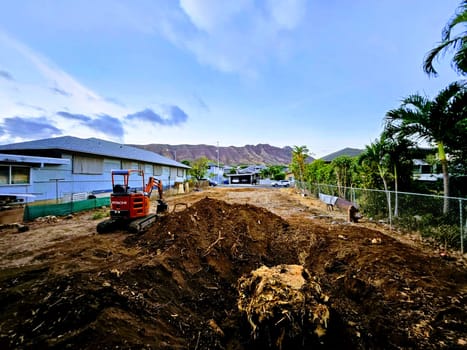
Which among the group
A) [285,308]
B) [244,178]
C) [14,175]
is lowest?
[285,308]

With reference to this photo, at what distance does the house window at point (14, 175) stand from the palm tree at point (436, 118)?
709 inches

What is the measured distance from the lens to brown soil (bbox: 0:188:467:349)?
2.68m

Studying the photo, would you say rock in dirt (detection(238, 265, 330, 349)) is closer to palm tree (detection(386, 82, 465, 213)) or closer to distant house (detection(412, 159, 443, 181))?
palm tree (detection(386, 82, 465, 213))

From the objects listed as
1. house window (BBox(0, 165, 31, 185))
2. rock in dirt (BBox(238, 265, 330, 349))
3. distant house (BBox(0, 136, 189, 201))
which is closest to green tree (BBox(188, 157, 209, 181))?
distant house (BBox(0, 136, 189, 201))

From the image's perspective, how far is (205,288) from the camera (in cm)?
428

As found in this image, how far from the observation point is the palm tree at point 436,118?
7172 mm

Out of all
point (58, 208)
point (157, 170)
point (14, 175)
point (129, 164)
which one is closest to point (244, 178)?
point (157, 170)

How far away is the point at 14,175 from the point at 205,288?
44.3 feet

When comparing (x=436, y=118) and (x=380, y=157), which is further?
(x=380, y=157)

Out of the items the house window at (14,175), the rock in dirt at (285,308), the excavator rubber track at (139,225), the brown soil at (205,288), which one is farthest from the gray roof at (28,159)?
the rock in dirt at (285,308)

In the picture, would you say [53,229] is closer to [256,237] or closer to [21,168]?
[21,168]

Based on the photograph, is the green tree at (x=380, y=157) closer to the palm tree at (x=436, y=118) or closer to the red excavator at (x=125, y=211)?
the palm tree at (x=436, y=118)

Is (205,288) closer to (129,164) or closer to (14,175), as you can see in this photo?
(14,175)

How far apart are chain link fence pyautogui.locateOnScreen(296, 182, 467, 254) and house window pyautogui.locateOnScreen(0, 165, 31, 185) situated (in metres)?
17.8
